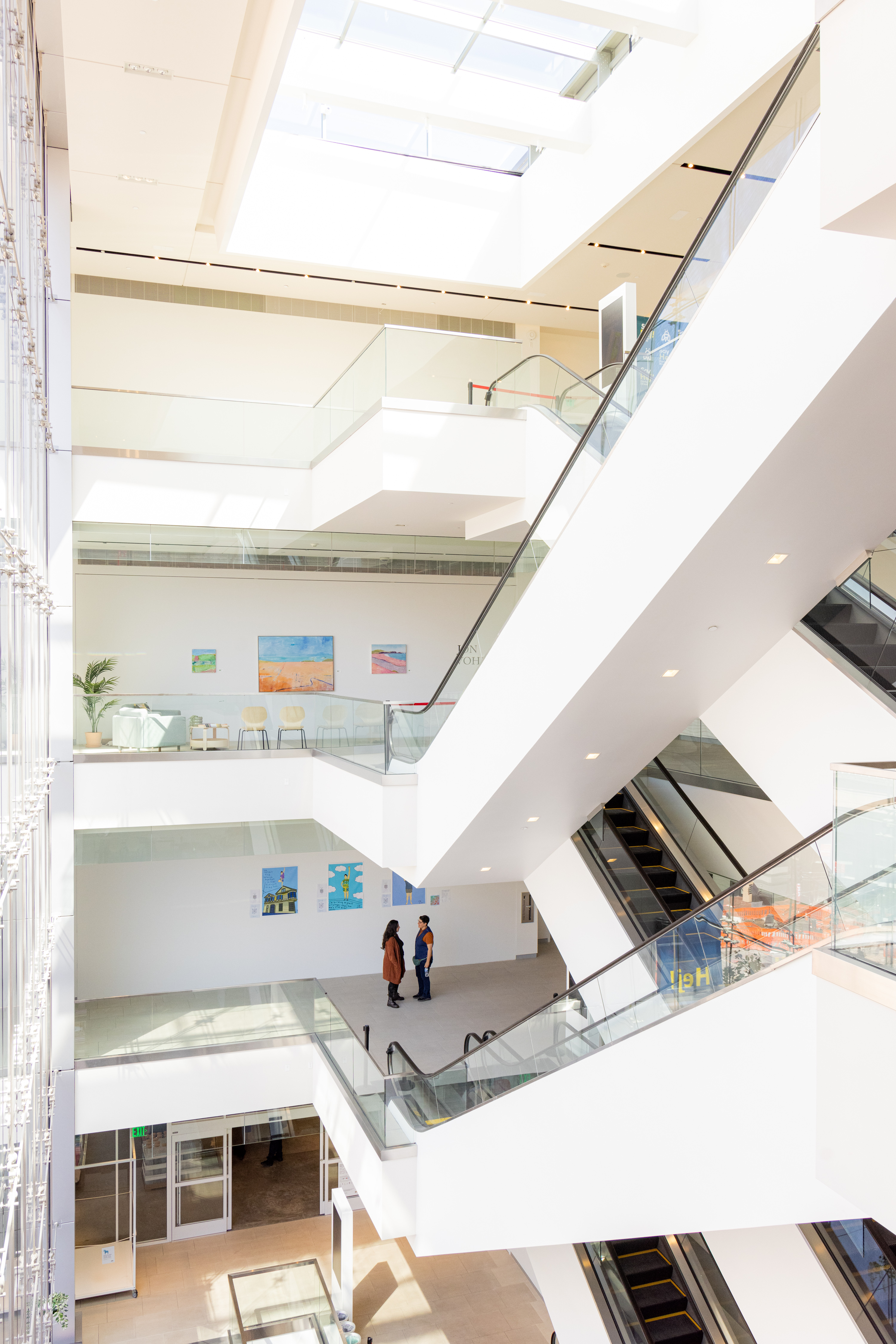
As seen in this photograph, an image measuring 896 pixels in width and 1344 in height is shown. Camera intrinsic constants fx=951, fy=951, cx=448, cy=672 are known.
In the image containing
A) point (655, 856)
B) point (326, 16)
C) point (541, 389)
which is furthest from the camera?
point (541, 389)

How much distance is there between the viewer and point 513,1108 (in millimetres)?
7754

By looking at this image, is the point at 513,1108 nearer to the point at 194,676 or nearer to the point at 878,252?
the point at 878,252

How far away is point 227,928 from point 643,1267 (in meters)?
Result: 7.99

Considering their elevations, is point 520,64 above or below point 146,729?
above

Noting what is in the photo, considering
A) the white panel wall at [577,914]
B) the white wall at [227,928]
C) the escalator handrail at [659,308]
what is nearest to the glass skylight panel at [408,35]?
the escalator handrail at [659,308]

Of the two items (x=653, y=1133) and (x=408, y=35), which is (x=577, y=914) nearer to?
(x=653, y=1133)

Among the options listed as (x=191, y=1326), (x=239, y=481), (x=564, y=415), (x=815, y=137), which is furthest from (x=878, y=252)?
(x=191, y=1326)

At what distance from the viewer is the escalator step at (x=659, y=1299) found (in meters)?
8.38

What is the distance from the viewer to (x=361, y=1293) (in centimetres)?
1143

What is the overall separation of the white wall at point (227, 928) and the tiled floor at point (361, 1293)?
338 cm

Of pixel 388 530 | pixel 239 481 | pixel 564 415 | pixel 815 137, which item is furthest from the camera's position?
pixel 388 530

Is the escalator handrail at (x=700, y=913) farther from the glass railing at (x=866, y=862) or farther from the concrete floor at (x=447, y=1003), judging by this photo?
the concrete floor at (x=447, y=1003)

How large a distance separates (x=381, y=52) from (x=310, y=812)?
27.7 ft

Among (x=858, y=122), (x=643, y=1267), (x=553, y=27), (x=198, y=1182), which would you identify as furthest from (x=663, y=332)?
(x=198, y=1182)
